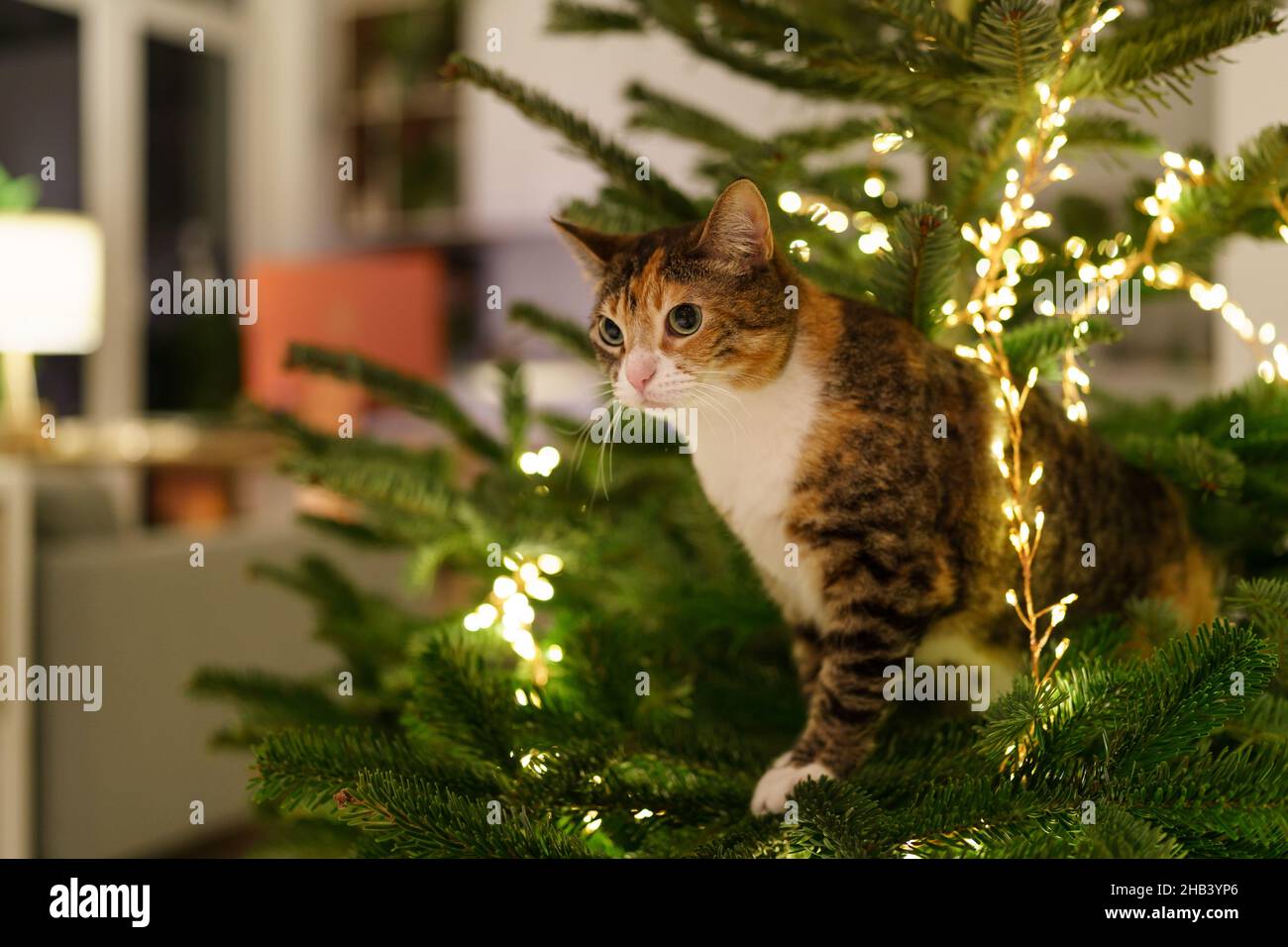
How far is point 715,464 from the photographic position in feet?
2.14

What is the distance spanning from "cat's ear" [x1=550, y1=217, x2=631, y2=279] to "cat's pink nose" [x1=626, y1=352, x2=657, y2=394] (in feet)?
0.26

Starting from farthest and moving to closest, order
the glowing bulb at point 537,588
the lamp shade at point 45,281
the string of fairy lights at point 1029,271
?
the lamp shade at point 45,281 < the glowing bulb at point 537,588 < the string of fairy lights at point 1029,271

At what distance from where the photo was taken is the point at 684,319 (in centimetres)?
62

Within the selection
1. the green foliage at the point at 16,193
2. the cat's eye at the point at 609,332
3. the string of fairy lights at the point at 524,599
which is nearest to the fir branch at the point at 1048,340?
the cat's eye at the point at 609,332

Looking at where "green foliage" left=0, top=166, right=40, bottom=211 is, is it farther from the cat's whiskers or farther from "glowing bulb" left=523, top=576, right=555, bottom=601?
the cat's whiskers

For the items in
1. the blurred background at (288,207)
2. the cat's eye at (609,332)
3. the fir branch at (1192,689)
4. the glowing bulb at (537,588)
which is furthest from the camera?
the blurred background at (288,207)

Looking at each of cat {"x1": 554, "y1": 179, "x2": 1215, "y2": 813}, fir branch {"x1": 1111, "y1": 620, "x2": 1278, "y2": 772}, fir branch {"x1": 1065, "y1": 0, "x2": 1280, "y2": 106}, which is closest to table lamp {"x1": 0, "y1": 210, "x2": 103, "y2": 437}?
cat {"x1": 554, "y1": 179, "x2": 1215, "y2": 813}

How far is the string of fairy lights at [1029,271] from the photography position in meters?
0.56

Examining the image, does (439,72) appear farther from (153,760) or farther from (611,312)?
(153,760)

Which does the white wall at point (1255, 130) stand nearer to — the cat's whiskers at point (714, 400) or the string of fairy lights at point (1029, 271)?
the string of fairy lights at point (1029, 271)

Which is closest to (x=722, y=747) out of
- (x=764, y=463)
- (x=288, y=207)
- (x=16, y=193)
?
(x=764, y=463)

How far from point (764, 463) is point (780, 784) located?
0.19 m
